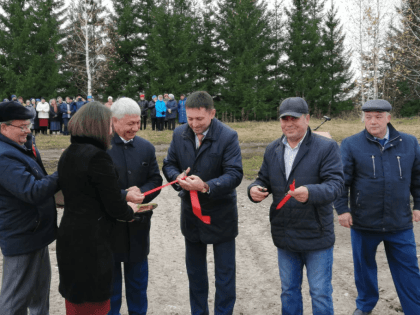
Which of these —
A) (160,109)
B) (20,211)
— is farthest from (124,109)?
(160,109)

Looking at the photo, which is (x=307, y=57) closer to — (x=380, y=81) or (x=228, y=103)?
(x=380, y=81)

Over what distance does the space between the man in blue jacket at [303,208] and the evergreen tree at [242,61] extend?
30.8 meters

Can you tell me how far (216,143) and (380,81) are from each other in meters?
38.9

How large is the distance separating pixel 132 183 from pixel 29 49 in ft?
106

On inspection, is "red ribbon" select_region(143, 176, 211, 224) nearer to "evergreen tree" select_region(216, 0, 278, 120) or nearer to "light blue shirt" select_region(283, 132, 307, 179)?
"light blue shirt" select_region(283, 132, 307, 179)

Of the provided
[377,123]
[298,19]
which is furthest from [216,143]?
[298,19]

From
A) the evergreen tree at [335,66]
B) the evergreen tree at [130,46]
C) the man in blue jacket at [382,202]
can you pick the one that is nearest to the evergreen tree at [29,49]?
the evergreen tree at [130,46]

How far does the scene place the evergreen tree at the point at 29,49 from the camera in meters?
30.0

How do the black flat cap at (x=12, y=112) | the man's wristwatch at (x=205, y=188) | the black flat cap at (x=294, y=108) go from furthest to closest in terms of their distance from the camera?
the man's wristwatch at (x=205, y=188), the black flat cap at (x=294, y=108), the black flat cap at (x=12, y=112)

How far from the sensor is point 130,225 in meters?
3.55

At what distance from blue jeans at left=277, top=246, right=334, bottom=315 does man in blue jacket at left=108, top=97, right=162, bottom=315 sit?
133cm

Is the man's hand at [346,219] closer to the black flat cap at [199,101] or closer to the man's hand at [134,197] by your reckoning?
the black flat cap at [199,101]

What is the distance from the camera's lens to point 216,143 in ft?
11.6

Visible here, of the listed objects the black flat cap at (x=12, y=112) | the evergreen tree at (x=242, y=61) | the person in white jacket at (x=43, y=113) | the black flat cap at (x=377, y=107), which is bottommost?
the black flat cap at (x=12, y=112)
